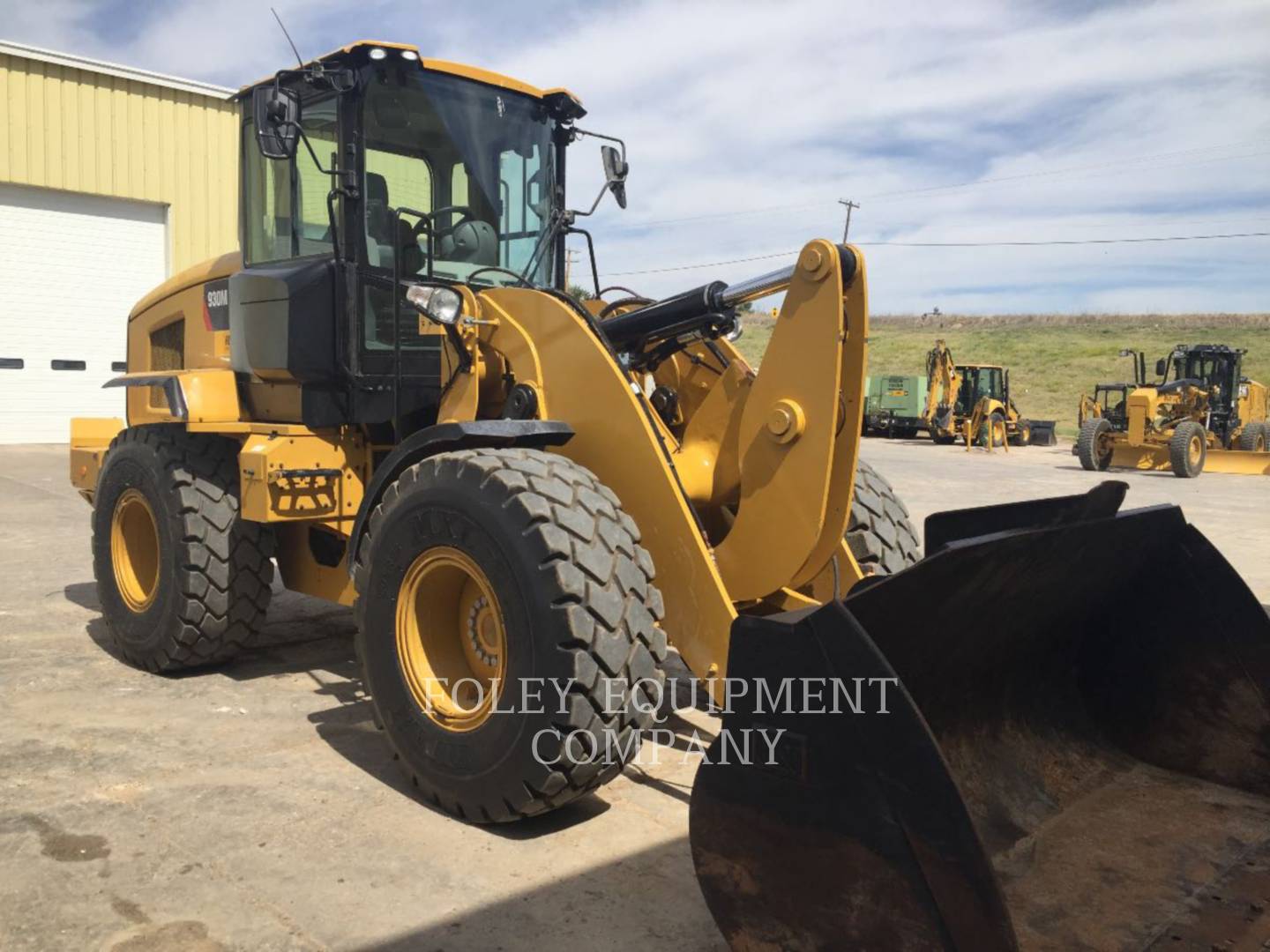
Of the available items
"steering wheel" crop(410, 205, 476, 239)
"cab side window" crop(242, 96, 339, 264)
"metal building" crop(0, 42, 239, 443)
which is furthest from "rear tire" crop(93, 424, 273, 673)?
"metal building" crop(0, 42, 239, 443)

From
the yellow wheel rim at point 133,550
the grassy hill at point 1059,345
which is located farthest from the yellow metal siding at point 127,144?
the grassy hill at point 1059,345

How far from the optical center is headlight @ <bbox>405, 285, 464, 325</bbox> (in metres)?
4.17

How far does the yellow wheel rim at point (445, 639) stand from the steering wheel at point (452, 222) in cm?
169

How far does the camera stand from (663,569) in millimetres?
3748

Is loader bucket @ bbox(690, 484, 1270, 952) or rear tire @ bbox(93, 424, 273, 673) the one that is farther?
rear tire @ bbox(93, 424, 273, 673)

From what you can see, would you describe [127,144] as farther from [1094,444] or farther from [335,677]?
[1094,444]

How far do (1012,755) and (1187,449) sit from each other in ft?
60.4


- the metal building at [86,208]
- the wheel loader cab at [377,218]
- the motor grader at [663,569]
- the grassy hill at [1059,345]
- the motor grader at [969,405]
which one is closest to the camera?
the motor grader at [663,569]

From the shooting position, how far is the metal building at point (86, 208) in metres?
17.5

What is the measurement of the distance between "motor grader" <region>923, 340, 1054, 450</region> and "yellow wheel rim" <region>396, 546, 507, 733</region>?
25.0 m

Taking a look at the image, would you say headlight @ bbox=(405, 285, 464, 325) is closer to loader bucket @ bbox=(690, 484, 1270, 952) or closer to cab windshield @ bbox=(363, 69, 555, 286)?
cab windshield @ bbox=(363, 69, 555, 286)

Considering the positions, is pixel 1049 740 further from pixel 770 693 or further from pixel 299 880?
pixel 299 880

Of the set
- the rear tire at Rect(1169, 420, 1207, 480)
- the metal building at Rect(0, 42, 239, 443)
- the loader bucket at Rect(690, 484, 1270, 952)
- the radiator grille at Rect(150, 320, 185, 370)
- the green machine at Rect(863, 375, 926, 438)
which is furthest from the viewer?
the green machine at Rect(863, 375, 926, 438)

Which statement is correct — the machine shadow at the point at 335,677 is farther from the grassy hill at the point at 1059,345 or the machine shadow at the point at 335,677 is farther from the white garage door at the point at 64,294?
the grassy hill at the point at 1059,345
